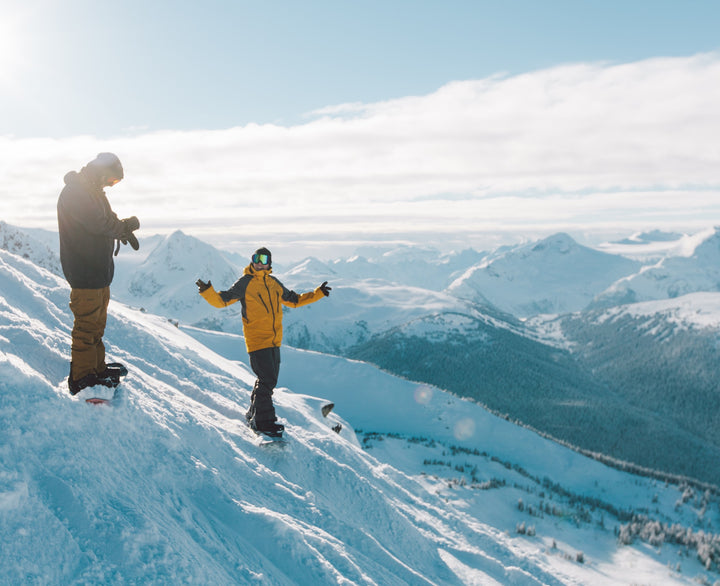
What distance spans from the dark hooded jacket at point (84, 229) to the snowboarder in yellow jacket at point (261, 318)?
2.10 metres

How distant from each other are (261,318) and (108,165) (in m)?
3.92

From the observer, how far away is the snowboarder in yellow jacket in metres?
8.96

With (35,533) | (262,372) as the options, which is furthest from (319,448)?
(35,533)

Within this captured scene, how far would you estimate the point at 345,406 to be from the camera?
206ft

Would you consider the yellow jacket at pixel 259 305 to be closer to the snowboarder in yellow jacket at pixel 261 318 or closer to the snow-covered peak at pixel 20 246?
the snowboarder in yellow jacket at pixel 261 318

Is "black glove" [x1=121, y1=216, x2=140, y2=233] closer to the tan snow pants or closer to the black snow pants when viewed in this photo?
the tan snow pants

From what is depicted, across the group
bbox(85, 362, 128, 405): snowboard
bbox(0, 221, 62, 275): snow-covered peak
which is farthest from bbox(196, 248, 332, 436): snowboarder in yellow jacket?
bbox(0, 221, 62, 275): snow-covered peak

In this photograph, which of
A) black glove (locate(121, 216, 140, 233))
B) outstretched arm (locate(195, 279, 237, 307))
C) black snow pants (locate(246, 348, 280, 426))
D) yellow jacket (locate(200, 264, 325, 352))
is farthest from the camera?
black snow pants (locate(246, 348, 280, 426))

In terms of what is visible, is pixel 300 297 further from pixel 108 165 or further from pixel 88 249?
pixel 108 165

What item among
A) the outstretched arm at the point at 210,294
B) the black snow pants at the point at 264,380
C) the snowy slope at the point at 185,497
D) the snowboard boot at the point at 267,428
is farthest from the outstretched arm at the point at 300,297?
the snowy slope at the point at 185,497

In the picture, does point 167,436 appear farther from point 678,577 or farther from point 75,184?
point 678,577

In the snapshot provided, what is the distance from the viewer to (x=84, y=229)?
6.82 m

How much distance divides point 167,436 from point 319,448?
189 inches

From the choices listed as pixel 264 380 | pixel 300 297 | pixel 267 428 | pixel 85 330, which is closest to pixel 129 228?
pixel 85 330
